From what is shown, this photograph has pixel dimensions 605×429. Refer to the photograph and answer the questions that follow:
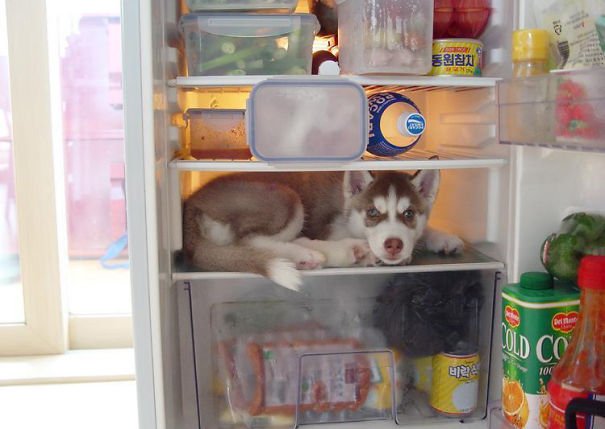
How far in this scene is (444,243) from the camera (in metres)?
1.28

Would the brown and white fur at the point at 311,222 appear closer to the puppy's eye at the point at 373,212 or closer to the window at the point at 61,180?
the puppy's eye at the point at 373,212

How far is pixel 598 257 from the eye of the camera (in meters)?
0.84

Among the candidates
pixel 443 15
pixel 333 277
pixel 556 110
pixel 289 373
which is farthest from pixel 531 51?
pixel 289 373

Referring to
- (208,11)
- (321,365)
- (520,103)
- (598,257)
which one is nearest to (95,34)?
(208,11)

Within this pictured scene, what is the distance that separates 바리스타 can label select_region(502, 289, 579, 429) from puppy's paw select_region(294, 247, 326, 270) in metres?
0.35

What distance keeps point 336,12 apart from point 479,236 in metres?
0.52

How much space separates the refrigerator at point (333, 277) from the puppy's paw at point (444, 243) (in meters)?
0.03

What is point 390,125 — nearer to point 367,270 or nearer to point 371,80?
point 371,80

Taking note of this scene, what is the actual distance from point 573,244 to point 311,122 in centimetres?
46

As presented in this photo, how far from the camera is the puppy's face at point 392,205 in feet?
4.13

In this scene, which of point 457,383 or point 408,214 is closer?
point 457,383

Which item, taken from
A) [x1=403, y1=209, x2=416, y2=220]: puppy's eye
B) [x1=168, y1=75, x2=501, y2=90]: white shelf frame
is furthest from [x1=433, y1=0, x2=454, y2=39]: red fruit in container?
[x1=403, y1=209, x2=416, y2=220]: puppy's eye

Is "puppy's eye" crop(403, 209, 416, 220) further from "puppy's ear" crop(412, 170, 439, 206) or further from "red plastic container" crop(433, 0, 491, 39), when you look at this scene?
"red plastic container" crop(433, 0, 491, 39)

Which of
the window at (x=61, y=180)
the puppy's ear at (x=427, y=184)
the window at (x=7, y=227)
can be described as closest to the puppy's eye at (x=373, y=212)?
the puppy's ear at (x=427, y=184)
